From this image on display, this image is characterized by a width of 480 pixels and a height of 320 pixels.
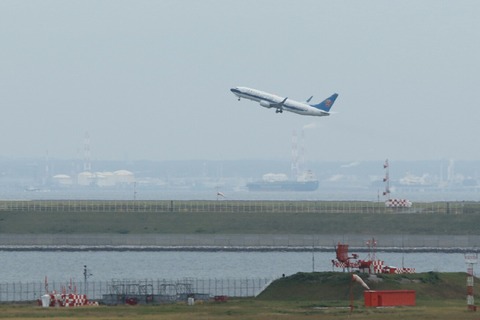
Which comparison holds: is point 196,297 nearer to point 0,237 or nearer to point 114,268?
point 114,268

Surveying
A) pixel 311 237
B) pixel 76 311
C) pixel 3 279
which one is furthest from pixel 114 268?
pixel 76 311

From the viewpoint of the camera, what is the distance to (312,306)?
269 ft

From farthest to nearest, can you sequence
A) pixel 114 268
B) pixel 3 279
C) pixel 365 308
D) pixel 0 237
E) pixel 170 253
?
pixel 0 237 → pixel 170 253 → pixel 114 268 → pixel 3 279 → pixel 365 308

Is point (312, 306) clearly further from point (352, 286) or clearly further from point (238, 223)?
point (238, 223)

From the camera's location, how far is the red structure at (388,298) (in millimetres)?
80938

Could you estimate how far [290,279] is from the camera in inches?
3725

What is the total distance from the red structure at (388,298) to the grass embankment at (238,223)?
296 ft

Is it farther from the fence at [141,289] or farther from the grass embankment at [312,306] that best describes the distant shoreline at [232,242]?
the grass embankment at [312,306]

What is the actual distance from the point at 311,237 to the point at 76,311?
92.1m

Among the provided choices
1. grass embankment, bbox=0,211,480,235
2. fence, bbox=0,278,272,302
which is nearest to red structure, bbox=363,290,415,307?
fence, bbox=0,278,272,302

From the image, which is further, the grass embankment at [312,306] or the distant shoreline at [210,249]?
the distant shoreline at [210,249]

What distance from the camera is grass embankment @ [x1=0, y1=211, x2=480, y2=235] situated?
176 metres

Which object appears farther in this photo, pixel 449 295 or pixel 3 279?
pixel 3 279

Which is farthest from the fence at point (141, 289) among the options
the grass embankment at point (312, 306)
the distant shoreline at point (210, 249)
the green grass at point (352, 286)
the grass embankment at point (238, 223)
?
the grass embankment at point (238, 223)
